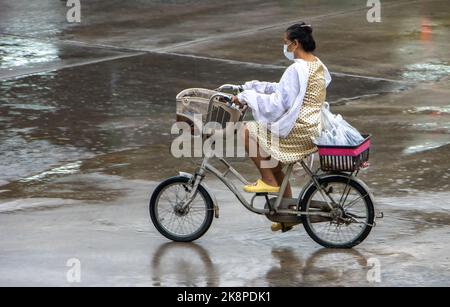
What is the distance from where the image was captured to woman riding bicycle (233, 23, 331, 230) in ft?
25.1

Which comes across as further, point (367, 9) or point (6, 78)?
point (367, 9)

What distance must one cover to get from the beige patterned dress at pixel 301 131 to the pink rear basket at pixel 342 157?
200mm

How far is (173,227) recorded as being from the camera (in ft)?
26.6

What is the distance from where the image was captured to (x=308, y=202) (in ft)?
25.6

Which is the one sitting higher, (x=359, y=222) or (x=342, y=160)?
(x=342, y=160)

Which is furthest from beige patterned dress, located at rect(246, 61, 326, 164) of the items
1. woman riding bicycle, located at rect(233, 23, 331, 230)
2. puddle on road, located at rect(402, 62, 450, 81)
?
puddle on road, located at rect(402, 62, 450, 81)

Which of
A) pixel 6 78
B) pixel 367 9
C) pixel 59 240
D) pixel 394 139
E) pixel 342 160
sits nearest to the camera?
pixel 342 160

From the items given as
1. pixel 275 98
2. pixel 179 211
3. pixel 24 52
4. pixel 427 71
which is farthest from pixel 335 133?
pixel 24 52

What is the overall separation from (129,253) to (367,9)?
12.2 metres

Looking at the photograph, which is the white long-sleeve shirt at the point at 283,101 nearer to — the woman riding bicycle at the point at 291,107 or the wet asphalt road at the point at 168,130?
the woman riding bicycle at the point at 291,107

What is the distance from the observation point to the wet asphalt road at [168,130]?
24.6 feet
